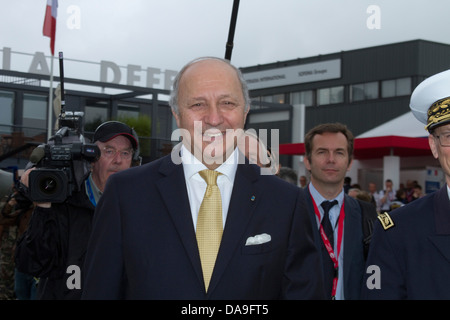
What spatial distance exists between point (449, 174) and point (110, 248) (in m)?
1.34

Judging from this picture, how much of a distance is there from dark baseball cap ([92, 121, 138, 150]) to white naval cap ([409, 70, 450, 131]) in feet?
7.27

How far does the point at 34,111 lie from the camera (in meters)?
16.6

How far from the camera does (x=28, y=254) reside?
3.45m

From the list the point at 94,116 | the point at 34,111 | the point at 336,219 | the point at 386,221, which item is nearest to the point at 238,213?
the point at 386,221

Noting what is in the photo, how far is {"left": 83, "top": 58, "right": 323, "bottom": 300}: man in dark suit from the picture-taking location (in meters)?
2.21

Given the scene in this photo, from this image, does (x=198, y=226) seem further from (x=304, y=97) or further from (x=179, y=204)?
(x=304, y=97)

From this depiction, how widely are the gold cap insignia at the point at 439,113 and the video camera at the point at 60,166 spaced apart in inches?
75.4

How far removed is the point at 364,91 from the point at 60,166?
39.1 m

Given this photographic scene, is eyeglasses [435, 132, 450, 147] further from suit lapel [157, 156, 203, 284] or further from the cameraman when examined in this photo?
the cameraman

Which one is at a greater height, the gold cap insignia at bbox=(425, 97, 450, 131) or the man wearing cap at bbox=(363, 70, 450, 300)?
the gold cap insignia at bbox=(425, 97, 450, 131)

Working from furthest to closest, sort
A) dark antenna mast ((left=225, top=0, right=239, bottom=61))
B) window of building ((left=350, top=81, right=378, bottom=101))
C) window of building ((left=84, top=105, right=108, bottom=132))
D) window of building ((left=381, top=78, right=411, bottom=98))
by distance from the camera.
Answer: window of building ((left=350, top=81, right=378, bottom=101)) < window of building ((left=381, top=78, right=411, bottom=98)) < window of building ((left=84, top=105, right=108, bottom=132)) < dark antenna mast ((left=225, top=0, right=239, bottom=61))

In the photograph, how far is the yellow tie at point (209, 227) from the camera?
7.36ft

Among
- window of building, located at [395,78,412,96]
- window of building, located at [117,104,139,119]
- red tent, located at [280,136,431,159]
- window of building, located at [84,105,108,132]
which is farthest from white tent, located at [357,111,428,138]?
window of building, located at [395,78,412,96]

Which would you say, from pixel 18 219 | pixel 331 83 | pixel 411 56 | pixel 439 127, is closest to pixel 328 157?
pixel 439 127
